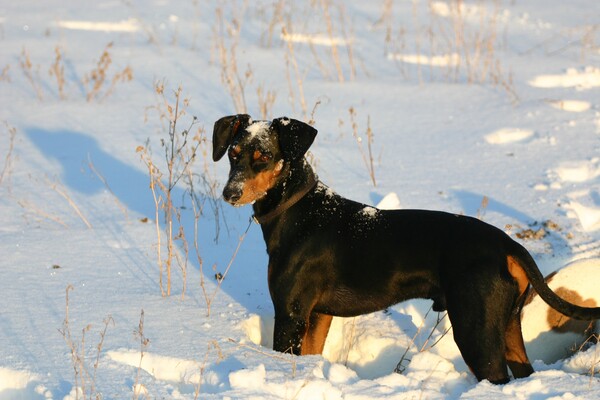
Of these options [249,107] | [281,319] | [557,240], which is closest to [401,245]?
[281,319]

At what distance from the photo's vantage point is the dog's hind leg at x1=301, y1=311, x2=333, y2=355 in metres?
4.41

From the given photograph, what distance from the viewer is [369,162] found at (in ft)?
23.6

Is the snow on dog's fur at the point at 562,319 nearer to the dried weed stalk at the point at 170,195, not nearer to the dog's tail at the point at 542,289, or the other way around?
the dog's tail at the point at 542,289

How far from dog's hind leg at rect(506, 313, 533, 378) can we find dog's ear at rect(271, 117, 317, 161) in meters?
1.25

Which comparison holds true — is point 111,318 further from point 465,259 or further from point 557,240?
point 557,240

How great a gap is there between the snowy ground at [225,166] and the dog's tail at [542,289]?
28 cm

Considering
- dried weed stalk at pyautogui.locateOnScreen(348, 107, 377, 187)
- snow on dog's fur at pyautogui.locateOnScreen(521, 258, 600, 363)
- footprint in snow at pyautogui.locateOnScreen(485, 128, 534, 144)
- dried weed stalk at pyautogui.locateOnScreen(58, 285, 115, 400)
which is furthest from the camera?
footprint in snow at pyautogui.locateOnScreen(485, 128, 534, 144)

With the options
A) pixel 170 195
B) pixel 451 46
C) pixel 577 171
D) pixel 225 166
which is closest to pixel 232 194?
pixel 170 195

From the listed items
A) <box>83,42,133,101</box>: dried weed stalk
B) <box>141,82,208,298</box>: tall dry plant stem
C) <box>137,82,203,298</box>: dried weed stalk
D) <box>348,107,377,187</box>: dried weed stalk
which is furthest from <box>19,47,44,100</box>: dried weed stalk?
<box>348,107,377,187</box>: dried weed stalk

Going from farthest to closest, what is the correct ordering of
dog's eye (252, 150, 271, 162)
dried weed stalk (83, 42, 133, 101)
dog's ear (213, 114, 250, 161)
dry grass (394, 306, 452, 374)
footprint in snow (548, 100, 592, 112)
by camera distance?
1. dried weed stalk (83, 42, 133, 101)
2. footprint in snow (548, 100, 592, 112)
3. dog's ear (213, 114, 250, 161)
4. dry grass (394, 306, 452, 374)
5. dog's eye (252, 150, 271, 162)

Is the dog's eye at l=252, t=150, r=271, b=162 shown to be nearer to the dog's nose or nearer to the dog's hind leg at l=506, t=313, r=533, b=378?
the dog's nose

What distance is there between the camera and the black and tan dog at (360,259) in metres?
3.80

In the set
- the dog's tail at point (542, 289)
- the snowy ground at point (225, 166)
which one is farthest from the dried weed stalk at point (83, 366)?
the dog's tail at point (542, 289)

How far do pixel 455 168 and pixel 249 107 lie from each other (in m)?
2.05
